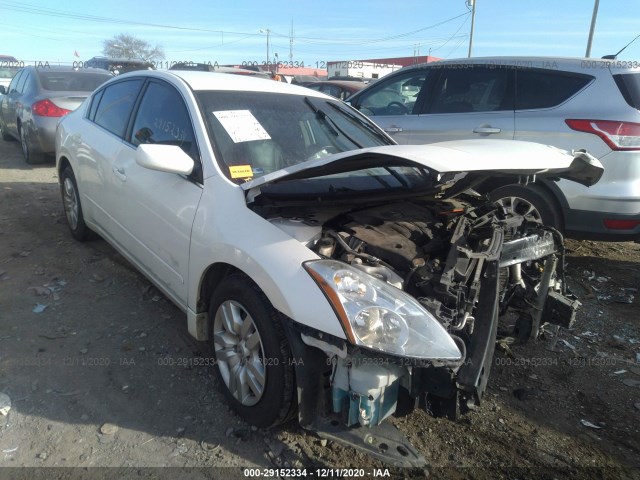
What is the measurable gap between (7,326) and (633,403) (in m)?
4.06

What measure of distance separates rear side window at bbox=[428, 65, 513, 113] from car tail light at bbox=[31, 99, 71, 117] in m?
5.98

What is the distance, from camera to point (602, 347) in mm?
3434

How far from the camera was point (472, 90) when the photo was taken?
514cm

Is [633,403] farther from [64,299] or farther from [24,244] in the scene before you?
[24,244]

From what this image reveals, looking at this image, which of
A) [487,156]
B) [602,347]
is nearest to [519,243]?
[487,156]

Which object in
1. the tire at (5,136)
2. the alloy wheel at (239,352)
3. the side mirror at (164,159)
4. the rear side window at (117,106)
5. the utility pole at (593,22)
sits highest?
the utility pole at (593,22)

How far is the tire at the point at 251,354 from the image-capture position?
2.19 meters

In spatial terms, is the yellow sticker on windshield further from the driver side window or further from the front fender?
the driver side window

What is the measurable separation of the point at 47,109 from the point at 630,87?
26.1ft

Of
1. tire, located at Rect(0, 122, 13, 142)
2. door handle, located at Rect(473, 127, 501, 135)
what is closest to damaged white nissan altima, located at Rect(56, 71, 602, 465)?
door handle, located at Rect(473, 127, 501, 135)

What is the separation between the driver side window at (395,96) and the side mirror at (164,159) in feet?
11.7

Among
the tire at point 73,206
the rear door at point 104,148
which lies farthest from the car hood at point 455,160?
the tire at point 73,206

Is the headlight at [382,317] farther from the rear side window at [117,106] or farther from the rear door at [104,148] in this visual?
the rear side window at [117,106]

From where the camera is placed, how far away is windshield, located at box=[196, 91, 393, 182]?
282cm
